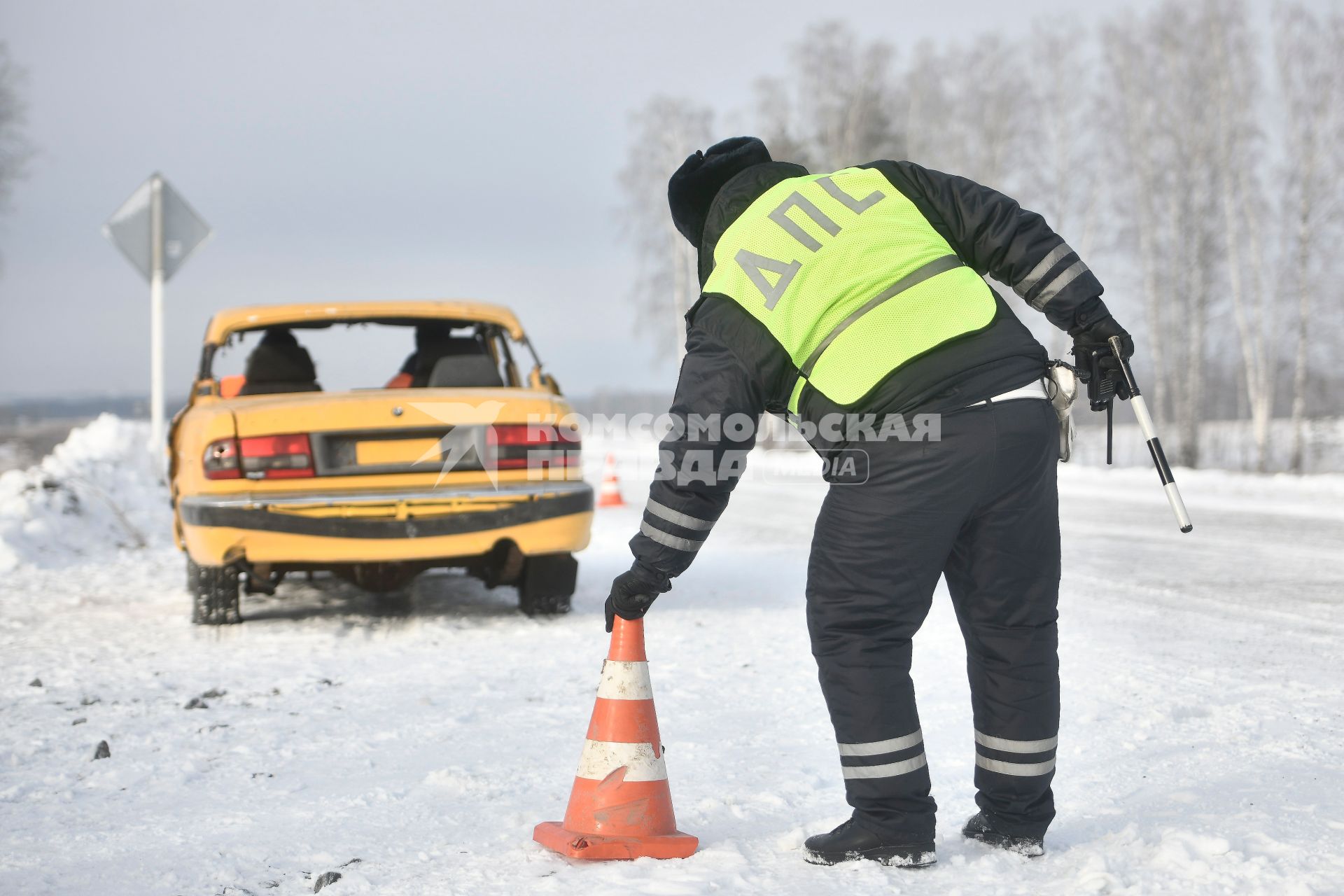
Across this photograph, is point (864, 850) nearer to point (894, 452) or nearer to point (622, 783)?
point (622, 783)

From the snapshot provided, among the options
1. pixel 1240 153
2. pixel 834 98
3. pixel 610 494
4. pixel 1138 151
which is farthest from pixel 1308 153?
pixel 610 494

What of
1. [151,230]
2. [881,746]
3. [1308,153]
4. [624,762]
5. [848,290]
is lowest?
[624,762]

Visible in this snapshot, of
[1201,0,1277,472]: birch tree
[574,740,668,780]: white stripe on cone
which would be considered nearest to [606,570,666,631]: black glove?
[574,740,668,780]: white stripe on cone

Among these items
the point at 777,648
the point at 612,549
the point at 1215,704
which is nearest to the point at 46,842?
the point at 777,648

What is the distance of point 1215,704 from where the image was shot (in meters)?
3.98

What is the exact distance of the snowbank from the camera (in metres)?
8.18

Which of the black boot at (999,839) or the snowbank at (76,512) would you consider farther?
the snowbank at (76,512)

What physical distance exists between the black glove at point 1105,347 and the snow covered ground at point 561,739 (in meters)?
1.03

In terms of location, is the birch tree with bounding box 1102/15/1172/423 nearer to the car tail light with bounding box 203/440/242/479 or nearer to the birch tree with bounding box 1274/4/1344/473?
the birch tree with bounding box 1274/4/1344/473

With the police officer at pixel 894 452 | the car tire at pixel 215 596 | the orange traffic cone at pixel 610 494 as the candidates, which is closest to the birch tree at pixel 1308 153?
the orange traffic cone at pixel 610 494

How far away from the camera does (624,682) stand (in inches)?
112

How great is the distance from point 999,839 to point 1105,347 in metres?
1.15

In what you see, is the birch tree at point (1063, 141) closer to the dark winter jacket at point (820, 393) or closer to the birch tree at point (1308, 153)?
the birch tree at point (1308, 153)

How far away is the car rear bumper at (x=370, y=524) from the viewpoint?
5.22 meters
